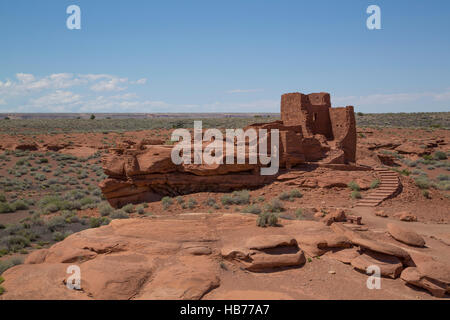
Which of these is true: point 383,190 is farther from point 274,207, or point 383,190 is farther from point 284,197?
point 274,207

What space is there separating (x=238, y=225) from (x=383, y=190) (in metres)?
9.34

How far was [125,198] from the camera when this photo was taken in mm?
15898

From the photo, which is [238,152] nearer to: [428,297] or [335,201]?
[335,201]

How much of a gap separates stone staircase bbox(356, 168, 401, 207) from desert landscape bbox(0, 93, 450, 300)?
9 cm

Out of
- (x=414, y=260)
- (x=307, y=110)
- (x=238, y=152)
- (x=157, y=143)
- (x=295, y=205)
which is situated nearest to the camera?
(x=414, y=260)

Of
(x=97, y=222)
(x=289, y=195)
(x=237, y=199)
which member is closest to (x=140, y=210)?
(x=97, y=222)

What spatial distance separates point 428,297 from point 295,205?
25.0 ft

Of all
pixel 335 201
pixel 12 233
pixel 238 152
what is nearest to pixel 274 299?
pixel 335 201

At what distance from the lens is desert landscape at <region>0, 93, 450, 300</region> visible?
5715 millimetres

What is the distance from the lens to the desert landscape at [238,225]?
5715 millimetres

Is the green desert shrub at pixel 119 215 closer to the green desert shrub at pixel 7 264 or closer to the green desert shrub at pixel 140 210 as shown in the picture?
the green desert shrub at pixel 140 210

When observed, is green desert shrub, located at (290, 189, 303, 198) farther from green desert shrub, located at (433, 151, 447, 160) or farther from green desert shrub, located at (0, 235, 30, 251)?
green desert shrub, located at (433, 151, 447, 160)

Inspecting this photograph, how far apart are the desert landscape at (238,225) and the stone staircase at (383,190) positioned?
86mm

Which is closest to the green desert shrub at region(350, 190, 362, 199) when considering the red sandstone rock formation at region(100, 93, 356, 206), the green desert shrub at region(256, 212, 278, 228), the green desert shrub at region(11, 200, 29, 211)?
the red sandstone rock formation at region(100, 93, 356, 206)
